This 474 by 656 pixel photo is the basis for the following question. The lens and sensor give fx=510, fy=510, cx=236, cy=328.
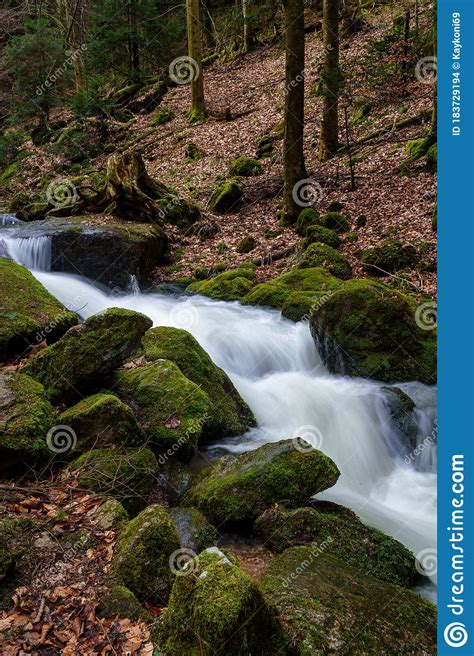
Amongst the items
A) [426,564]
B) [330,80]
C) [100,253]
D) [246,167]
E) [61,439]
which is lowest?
[426,564]

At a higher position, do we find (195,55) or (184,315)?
(195,55)

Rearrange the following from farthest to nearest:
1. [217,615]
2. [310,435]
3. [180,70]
Result: [180,70] < [310,435] < [217,615]

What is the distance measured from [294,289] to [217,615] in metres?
7.86

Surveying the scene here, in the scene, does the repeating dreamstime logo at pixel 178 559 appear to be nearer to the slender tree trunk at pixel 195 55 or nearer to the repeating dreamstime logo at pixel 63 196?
the repeating dreamstime logo at pixel 63 196

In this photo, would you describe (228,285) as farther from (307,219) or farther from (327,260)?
(307,219)

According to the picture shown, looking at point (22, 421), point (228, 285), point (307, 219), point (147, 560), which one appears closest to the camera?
point (147, 560)

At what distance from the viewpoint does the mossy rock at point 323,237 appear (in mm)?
10773

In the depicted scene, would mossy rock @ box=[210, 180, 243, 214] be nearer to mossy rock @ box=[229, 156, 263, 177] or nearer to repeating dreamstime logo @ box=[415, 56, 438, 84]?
mossy rock @ box=[229, 156, 263, 177]

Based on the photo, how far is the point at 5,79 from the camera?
1049 inches

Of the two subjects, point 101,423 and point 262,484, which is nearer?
point 262,484

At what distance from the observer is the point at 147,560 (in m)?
3.38

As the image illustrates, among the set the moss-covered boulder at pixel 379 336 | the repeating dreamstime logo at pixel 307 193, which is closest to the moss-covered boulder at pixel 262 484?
the moss-covered boulder at pixel 379 336

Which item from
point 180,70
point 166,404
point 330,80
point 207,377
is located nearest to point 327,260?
point 207,377

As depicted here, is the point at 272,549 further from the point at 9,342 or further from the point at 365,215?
the point at 365,215
